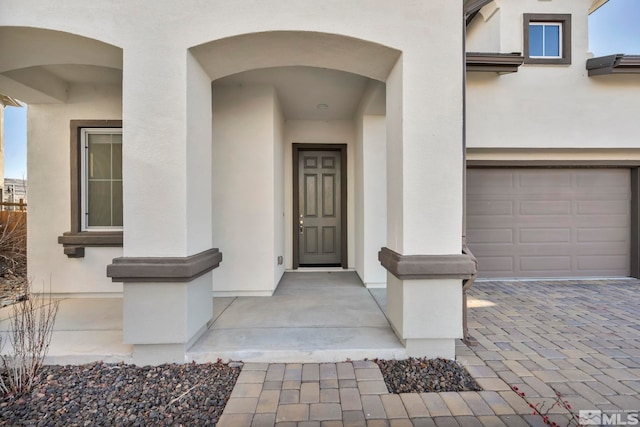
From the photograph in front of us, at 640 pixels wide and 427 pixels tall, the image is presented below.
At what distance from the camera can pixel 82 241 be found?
404 centimetres

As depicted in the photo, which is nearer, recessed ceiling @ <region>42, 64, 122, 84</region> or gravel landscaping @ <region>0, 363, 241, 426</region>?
gravel landscaping @ <region>0, 363, 241, 426</region>

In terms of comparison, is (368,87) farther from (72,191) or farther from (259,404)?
(72,191)

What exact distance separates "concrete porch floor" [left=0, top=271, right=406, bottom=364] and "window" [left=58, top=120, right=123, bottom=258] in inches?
40.0

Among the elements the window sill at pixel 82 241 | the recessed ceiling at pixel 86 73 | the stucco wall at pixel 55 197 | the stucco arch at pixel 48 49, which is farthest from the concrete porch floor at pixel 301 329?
the recessed ceiling at pixel 86 73

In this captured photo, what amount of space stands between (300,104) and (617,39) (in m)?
5.57

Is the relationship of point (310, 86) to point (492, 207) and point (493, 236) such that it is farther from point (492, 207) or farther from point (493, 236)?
point (493, 236)

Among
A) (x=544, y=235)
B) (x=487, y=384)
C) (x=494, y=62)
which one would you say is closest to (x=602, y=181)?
(x=544, y=235)

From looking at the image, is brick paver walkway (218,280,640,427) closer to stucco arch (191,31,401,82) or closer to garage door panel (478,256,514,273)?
garage door panel (478,256,514,273)

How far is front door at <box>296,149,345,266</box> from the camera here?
5.94m

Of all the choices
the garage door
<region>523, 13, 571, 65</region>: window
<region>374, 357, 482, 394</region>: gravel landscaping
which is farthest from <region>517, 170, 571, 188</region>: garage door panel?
<region>374, 357, 482, 394</region>: gravel landscaping

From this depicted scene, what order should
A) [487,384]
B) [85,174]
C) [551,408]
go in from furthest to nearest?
[85,174]
[487,384]
[551,408]

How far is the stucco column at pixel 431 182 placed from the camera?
2.56 m

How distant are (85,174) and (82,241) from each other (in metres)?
0.92

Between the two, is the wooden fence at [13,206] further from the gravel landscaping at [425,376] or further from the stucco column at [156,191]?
the gravel landscaping at [425,376]
